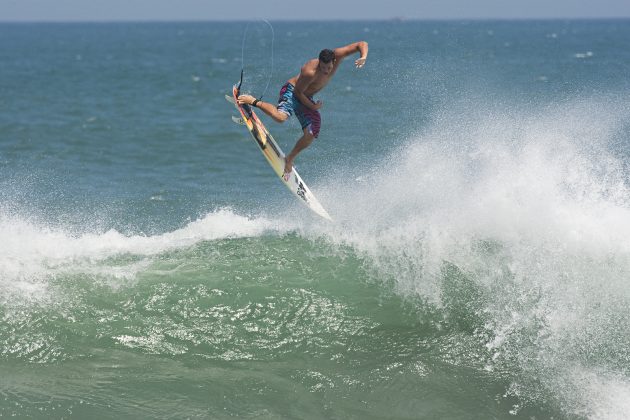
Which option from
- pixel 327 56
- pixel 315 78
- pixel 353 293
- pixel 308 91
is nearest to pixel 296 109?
pixel 308 91

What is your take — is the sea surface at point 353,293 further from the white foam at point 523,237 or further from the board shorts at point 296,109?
the board shorts at point 296,109

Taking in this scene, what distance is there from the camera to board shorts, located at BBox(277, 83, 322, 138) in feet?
33.0

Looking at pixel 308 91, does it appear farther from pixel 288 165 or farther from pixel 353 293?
pixel 353 293

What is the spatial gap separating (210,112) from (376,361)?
22.3 m

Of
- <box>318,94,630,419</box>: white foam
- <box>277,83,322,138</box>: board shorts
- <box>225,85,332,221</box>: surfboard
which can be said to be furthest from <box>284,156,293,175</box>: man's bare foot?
<box>318,94,630,419</box>: white foam

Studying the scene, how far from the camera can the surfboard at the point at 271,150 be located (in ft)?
34.6

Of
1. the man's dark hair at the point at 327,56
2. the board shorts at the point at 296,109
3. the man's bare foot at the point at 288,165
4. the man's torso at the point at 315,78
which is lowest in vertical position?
the man's bare foot at the point at 288,165

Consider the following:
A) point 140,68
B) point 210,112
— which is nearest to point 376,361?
point 210,112

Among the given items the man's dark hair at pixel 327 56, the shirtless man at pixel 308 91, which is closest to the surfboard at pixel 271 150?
Result: the shirtless man at pixel 308 91

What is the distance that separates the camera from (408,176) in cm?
1229

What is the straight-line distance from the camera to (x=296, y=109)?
10148mm

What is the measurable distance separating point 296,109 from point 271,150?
1.08m

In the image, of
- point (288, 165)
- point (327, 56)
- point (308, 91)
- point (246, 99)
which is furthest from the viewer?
point (288, 165)

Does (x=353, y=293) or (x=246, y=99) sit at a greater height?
(x=246, y=99)
